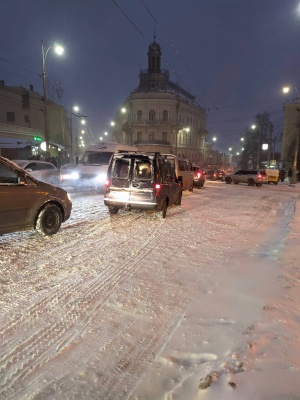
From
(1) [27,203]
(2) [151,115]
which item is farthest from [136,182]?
(2) [151,115]

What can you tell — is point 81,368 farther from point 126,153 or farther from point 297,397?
point 126,153

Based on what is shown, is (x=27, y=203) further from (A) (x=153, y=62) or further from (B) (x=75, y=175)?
(A) (x=153, y=62)

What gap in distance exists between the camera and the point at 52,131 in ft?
200

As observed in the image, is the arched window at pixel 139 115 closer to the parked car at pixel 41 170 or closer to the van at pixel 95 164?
the van at pixel 95 164

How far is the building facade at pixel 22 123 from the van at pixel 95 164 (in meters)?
20.1

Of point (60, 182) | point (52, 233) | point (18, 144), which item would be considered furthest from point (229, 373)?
point (18, 144)

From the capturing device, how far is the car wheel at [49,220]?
21.9 ft

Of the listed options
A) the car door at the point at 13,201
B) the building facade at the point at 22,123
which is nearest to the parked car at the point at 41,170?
the car door at the point at 13,201

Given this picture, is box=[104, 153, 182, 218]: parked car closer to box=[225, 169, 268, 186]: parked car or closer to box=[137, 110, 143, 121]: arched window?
box=[225, 169, 268, 186]: parked car

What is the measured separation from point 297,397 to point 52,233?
19.1ft

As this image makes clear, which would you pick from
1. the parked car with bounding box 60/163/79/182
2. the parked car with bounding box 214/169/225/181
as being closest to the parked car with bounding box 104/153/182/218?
the parked car with bounding box 60/163/79/182

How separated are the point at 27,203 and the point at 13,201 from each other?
358mm

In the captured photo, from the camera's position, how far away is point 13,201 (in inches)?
237

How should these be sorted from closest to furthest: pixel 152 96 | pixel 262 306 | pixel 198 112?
1. pixel 262 306
2. pixel 152 96
3. pixel 198 112
